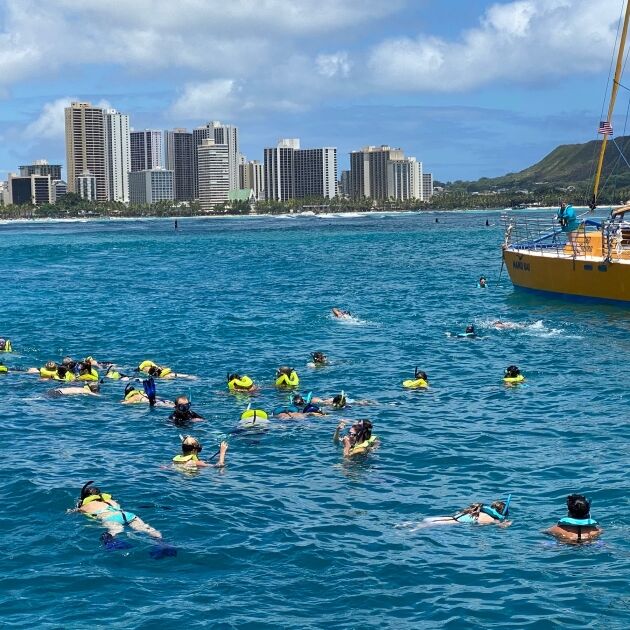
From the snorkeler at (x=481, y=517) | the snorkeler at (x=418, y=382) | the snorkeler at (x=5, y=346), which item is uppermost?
the snorkeler at (x=5, y=346)

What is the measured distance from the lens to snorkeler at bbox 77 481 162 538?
60.9 feet

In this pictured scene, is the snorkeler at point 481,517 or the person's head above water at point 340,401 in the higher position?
the person's head above water at point 340,401

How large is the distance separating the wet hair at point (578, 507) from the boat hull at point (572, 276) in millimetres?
30312

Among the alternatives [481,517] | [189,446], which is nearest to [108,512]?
[189,446]

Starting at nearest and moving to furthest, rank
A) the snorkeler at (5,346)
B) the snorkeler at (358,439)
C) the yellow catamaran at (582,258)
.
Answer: the snorkeler at (358,439) < the snorkeler at (5,346) < the yellow catamaran at (582,258)

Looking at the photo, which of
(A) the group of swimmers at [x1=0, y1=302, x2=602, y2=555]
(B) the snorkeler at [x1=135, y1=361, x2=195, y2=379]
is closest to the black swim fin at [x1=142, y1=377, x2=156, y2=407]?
(A) the group of swimmers at [x1=0, y1=302, x2=602, y2=555]

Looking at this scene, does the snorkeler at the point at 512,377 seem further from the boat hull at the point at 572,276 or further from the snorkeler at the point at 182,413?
the boat hull at the point at 572,276

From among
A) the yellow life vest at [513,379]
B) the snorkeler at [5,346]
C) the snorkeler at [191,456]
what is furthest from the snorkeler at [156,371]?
the snorkeler at [191,456]

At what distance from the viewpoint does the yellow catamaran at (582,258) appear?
4722cm

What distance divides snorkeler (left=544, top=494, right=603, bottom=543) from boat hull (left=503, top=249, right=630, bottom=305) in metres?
30.3

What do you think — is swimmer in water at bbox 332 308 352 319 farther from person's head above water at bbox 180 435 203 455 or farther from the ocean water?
person's head above water at bbox 180 435 203 455

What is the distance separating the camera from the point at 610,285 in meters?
47.3

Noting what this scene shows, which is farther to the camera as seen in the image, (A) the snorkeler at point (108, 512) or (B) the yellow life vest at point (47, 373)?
(B) the yellow life vest at point (47, 373)

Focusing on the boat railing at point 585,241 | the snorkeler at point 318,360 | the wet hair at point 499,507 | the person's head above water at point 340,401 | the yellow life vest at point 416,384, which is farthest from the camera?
the boat railing at point 585,241
